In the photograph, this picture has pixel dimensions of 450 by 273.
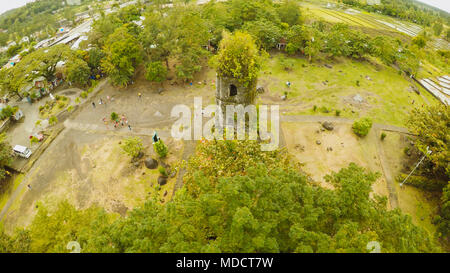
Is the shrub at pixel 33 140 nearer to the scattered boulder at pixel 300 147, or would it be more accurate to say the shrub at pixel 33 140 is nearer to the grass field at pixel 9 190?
the grass field at pixel 9 190

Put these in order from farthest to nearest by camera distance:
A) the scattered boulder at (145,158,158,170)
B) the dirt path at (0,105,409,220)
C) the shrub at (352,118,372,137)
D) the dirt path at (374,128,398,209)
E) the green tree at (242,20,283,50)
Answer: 1. the green tree at (242,20,283,50)
2. the shrub at (352,118,372,137)
3. the dirt path at (0,105,409,220)
4. the scattered boulder at (145,158,158,170)
5. the dirt path at (374,128,398,209)

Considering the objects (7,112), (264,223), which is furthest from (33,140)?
(264,223)

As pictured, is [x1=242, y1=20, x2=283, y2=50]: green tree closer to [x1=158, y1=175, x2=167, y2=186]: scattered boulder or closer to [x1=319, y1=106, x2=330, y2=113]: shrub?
[x1=319, y1=106, x2=330, y2=113]: shrub

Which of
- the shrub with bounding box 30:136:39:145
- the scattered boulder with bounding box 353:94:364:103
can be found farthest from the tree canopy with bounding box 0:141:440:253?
Answer: the scattered boulder with bounding box 353:94:364:103

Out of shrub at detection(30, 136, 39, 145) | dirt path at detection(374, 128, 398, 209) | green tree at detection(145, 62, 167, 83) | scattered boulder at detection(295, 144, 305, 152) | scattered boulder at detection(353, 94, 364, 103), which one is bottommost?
dirt path at detection(374, 128, 398, 209)

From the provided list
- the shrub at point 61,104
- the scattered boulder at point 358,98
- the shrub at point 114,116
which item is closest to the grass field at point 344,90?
the scattered boulder at point 358,98

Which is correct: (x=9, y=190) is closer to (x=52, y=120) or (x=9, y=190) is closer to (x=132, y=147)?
(x=52, y=120)
